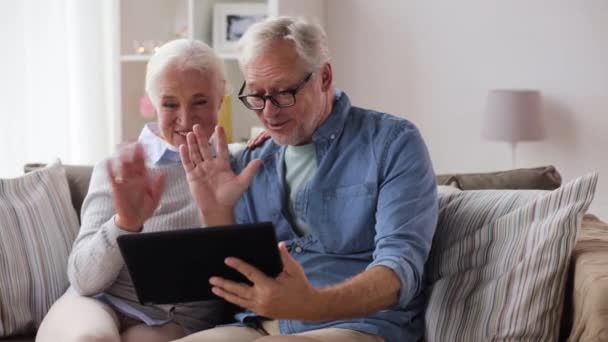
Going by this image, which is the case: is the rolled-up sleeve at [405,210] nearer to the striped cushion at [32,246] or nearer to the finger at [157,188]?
the finger at [157,188]

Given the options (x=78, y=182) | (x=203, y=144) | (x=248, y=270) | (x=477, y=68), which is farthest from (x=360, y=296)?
(x=477, y=68)

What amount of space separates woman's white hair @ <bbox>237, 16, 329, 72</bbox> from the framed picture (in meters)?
1.86

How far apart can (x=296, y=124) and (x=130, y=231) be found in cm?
45

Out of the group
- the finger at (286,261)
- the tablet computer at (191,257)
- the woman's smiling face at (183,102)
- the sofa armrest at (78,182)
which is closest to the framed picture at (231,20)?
the sofa armrest at (78,182)

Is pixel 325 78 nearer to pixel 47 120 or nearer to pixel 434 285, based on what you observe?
pixel 434 285

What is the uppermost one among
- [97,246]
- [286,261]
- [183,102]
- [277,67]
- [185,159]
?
[277,67]

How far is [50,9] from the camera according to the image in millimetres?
3949

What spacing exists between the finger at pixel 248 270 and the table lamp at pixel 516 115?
246 cm

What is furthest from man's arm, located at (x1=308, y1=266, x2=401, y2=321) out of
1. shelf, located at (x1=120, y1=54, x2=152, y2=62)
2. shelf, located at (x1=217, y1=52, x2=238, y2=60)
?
shelf, located at (x1=120, y1=54, x2=152, y2=62)

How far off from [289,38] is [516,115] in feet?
6.92

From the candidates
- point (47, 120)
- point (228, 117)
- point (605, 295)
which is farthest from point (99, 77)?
point (605, 295)

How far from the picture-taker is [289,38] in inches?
86.6

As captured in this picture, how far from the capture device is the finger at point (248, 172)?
7.27 feet

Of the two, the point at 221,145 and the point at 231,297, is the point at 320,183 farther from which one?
the point at 231,297
